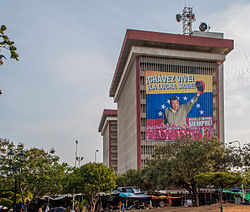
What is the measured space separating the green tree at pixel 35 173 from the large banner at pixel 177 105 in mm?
49924

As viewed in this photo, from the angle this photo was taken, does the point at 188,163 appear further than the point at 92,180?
No

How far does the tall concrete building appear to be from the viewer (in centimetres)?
8094

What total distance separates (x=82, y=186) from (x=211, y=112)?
2038 inches

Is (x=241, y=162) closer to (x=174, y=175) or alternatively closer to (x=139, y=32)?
(x=174, y=175)

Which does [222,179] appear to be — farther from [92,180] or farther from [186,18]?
[186,18]

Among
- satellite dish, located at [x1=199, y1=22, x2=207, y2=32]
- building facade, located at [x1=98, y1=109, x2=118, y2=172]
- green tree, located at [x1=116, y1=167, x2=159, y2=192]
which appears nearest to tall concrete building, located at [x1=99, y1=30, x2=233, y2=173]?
satellite dish, located at [x1=199, y1=22, x2=207, y2=32]

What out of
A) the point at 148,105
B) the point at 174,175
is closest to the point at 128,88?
the point at 148,105

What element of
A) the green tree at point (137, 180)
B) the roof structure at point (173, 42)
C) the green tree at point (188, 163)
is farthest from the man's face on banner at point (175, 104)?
the green tree at point (188, 163)

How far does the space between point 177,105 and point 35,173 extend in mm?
56308

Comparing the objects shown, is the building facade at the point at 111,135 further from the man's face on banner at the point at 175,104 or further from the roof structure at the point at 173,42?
the man's face on banner at the point at 175,104

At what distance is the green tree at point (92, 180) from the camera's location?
39094 mm

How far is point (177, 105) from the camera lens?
8225cm

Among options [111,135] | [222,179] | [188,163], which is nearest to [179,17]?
[188,163]

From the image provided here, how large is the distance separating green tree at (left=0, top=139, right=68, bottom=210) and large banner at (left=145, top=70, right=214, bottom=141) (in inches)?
1965
